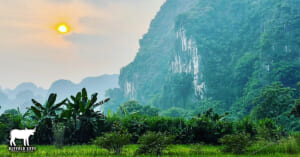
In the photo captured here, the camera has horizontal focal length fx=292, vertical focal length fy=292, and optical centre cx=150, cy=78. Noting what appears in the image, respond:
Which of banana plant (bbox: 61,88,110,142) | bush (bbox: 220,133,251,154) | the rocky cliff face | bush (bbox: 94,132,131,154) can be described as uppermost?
the rocky cliff face

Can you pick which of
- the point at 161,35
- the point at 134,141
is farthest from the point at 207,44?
the point at 134,141

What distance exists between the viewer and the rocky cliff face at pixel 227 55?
7231 centimetres

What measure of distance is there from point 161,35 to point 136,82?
4773 centimetres

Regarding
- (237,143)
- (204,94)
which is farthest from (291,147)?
(204,94)

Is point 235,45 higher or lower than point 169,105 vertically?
higher

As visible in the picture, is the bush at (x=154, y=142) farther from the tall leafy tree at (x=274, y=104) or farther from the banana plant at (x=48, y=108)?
the tall leafy tree at (x=274, y=104)

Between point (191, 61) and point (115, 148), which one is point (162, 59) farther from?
point (115, 148)

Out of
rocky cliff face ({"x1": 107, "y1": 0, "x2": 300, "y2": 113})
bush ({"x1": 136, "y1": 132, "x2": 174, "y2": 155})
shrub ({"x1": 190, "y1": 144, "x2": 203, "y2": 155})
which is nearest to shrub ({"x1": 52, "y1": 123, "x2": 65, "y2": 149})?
bush ({"x1": 136, "y1": 132, "x2": 174, "y2": 155})

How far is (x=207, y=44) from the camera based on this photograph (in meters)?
101

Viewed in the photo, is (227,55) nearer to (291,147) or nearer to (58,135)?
(291,147)

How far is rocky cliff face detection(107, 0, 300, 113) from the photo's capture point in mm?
72312

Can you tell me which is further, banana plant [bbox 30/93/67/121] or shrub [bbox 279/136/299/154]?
banana plant [bbox 30/93/67/121]

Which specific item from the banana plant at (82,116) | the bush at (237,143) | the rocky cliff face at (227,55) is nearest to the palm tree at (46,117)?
the banana plant at (82,116)

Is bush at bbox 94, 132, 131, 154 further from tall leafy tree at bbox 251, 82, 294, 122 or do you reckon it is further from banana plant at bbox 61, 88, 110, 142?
tall leafy tree at bbox 251, 82, 294, 122
